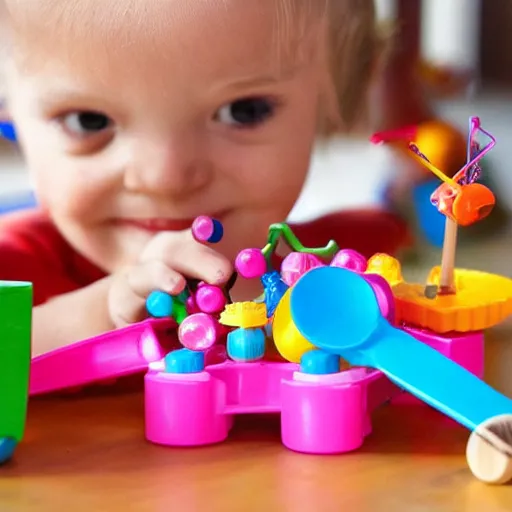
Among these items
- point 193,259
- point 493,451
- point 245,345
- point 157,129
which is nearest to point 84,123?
point 157,129

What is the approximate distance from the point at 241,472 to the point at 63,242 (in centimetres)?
33

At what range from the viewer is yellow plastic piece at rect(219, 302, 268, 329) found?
2.05 feet

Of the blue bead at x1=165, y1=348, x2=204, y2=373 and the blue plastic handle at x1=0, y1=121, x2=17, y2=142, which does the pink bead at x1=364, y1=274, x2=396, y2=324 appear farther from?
the blue plastic handle at x1=0, y1=121, x2=17, y2=142

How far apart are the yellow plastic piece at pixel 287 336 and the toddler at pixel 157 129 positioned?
111mm

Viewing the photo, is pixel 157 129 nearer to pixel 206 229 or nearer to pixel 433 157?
pixel 206 229

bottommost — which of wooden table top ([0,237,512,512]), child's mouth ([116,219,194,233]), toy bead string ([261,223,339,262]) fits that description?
wooden table top ([0,237,512,512])

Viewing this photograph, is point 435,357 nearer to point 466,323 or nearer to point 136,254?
point 466,323

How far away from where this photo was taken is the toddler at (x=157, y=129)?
74 centimetres

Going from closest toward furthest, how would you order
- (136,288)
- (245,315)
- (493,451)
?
(493,451) → (245,315) → (136,288)

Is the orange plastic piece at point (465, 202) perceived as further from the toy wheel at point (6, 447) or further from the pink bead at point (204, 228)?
the toy wheel at point (6, 447)

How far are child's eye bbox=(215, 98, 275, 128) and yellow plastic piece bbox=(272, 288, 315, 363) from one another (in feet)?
0.68

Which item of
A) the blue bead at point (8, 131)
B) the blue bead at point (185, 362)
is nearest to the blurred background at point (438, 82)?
the blue bead at point (8, 131)

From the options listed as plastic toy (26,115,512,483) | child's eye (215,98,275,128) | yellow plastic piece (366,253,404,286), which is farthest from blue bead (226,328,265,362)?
child's eye (215,98,275,128)

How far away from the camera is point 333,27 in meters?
0.77
